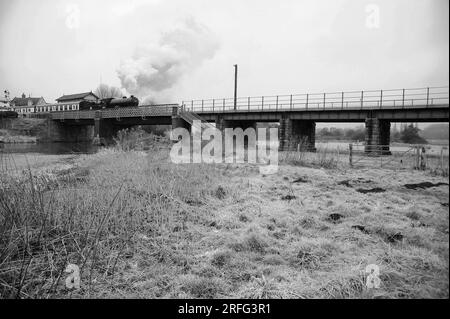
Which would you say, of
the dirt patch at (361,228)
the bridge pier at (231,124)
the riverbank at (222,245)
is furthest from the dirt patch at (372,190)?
the bridge pier at (231,124)

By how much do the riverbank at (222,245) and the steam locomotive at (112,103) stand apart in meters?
41.3

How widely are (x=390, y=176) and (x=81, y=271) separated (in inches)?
481

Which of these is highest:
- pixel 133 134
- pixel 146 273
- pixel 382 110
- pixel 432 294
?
pixel 382 110

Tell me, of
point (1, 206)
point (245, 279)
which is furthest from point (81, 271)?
point (245, 279)

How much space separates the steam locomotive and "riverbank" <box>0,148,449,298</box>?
135ft

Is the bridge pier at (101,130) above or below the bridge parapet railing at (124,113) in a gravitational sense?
below

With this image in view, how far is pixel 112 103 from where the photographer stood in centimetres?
4534

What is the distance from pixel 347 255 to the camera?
356cm

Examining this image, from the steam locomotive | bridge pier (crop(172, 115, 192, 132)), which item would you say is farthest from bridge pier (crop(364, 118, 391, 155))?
the steam locomotive

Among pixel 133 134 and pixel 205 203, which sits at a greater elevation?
pixel 133 134

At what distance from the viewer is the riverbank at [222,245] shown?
276 centimetres

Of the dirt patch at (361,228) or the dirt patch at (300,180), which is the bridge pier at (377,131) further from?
the dirt patch at (361,228)

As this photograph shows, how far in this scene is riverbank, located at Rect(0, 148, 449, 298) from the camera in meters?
2.76
